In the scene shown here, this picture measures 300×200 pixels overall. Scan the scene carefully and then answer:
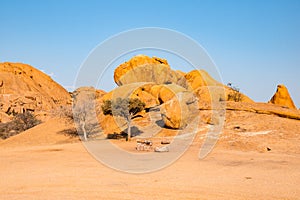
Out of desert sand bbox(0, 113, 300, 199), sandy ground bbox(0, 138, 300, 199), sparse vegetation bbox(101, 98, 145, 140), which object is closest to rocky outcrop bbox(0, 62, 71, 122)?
sparse vegetation bbox(101, 98, 145, 140)

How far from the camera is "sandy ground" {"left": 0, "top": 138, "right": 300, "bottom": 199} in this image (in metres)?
7.01

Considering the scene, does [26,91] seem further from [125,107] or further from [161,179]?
[161,179]

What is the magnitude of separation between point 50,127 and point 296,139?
20236mm

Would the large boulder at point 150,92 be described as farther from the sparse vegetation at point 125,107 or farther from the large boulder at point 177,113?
the sparse vegetation at point 125,107

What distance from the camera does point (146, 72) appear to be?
3594 cm

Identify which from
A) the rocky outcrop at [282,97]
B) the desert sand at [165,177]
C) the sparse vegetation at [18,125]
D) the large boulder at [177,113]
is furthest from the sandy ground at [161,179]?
the rocky outcrop at [282,97]

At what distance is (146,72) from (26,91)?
2028 inches

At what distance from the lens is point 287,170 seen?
9.77 metres

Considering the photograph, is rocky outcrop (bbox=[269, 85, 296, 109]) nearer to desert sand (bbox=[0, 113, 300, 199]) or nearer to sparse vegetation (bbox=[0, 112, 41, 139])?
desert sand (bbox=[0, 113, 300, 199])

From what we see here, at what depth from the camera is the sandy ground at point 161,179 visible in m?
7.01

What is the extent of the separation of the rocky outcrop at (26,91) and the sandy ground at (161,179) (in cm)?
3743

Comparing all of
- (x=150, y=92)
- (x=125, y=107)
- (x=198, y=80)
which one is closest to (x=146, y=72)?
(x=150, y=92)

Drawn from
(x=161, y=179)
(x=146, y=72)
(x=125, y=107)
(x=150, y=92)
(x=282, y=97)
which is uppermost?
(x=146, y=72)

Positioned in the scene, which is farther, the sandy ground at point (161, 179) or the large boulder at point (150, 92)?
the large boulder at point (150, 92)
